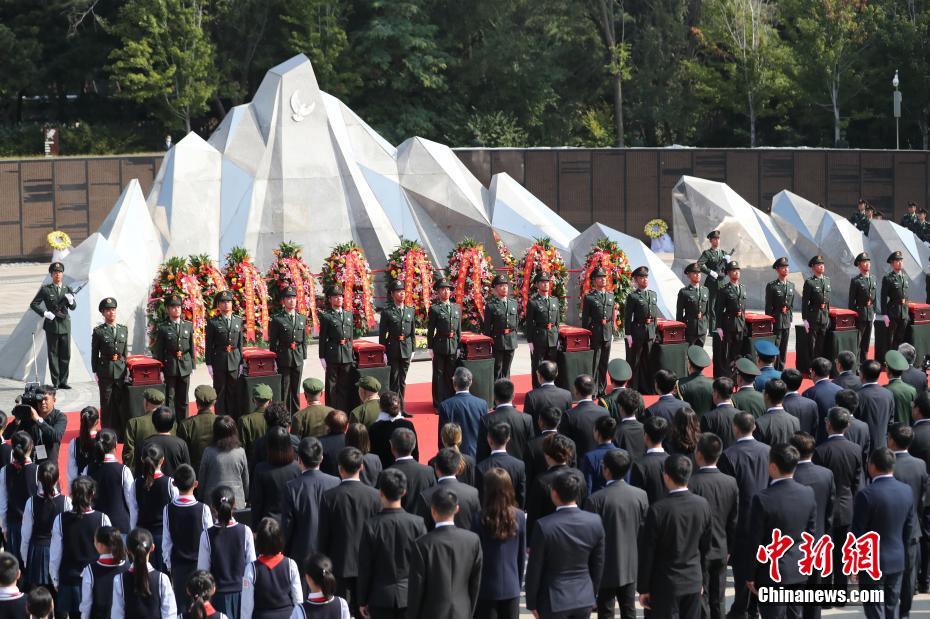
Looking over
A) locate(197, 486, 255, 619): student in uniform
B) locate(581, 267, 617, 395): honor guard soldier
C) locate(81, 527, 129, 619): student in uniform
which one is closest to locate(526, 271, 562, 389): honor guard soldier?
→ locate(581, 267, 617, 395): honor guard soldier

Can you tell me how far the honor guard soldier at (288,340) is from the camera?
14.8 metres

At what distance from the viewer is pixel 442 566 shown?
713 cm

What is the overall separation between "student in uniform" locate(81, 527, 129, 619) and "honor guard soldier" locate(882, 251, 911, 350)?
488 inches

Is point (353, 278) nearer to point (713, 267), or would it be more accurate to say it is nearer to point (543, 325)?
point (543, 325)

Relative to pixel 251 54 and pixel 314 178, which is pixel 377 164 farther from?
pixel 251 54

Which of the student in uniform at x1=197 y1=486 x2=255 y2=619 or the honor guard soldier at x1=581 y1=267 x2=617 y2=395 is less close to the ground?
the honor guard soldier at x1=581 y1=267 x2=617 y2=395

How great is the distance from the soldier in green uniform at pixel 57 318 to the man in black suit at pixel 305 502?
9.71 m

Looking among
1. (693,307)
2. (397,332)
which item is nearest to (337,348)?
(397,332)

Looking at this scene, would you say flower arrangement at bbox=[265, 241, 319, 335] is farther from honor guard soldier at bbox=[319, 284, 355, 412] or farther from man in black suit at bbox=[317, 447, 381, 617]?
man in black suit at bbox=[317, 447, 381, 617]

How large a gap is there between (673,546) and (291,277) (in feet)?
40.2

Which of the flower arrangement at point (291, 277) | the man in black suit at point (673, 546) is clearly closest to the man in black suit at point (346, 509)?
the man in black suit at point (673, 546)

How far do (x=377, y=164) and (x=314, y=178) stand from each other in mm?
1440

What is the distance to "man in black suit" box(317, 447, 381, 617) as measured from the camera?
324 inches

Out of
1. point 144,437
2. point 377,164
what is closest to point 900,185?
point 377,164
